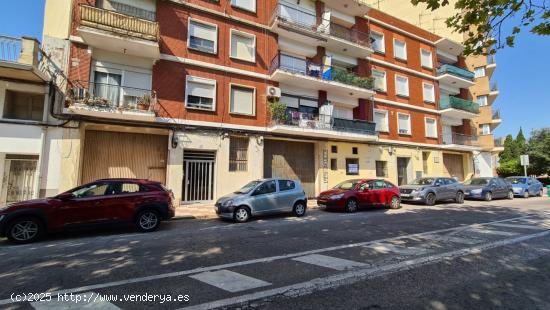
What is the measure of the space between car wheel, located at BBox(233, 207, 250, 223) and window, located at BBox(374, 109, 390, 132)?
13.6m

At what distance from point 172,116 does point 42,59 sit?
534 centimetres

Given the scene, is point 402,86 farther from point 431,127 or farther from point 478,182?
point 478,182

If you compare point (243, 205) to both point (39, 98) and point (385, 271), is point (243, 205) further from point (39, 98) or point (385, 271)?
point (39, 98)

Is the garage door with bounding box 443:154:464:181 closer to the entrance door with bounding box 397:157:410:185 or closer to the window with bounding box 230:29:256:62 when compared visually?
the entrance door with bounding box 397:157:410:185

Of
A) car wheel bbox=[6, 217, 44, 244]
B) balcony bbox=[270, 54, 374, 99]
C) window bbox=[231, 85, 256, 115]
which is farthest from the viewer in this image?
balcony bbox=[270, 54, 374, 99]

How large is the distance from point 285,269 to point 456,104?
82.5ft

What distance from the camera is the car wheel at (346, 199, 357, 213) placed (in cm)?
1186

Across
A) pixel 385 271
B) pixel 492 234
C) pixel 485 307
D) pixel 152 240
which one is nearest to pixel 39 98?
pixel 152 240

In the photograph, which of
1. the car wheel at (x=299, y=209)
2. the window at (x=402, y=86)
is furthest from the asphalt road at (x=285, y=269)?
the window at (x=402, y=86)

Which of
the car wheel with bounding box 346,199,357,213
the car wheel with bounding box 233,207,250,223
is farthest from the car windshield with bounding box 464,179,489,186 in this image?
the car wheel with bounding box 233,207,250,223

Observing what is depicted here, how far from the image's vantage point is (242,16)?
1569 cm

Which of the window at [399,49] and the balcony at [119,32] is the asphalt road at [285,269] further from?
the window at [399,49]

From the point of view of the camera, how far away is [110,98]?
12133 millimetres

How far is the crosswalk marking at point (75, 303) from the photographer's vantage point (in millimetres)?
3271
